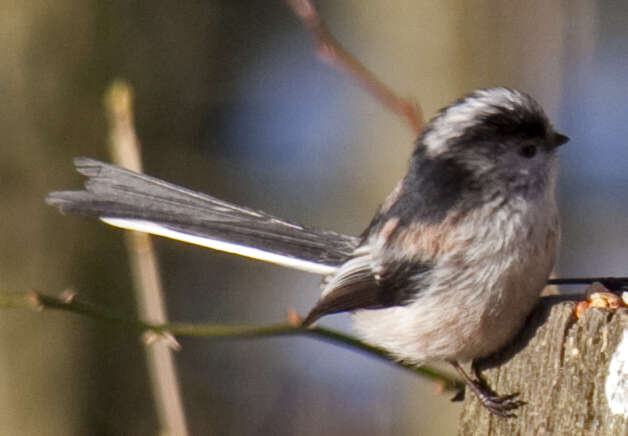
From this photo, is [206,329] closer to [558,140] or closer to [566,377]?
[566,377]

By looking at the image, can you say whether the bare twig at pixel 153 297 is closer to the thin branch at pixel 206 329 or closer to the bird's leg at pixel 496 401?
the thin branch at pixel 206 329

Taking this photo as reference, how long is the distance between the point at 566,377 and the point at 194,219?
124 centimetres

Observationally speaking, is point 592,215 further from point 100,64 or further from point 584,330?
point 584,330

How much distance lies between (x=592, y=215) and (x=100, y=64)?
11.6ft

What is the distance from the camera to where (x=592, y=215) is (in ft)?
21.3

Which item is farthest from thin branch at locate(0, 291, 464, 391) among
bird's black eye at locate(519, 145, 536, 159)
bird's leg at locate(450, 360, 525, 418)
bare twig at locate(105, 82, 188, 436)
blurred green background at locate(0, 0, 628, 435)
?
blurred green background at locate(0, 0, 628, 435)

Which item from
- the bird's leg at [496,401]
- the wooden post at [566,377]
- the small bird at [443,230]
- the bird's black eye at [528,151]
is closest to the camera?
the wooden post at [566,377]

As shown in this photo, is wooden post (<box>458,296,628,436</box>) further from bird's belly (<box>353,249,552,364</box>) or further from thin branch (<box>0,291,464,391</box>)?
thin branch (<box>0,291,464,391</box>)

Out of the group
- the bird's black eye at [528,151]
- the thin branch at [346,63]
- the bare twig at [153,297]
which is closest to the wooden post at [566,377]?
the bird's black eye at [528,151]

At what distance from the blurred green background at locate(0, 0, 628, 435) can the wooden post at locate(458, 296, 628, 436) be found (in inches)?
70.3

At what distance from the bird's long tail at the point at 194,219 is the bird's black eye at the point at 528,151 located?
603 millimetres

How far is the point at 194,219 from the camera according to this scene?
263 centimetres

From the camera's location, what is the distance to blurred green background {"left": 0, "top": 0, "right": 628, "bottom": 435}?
502 centimetres

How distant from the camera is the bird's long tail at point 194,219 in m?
2.48
